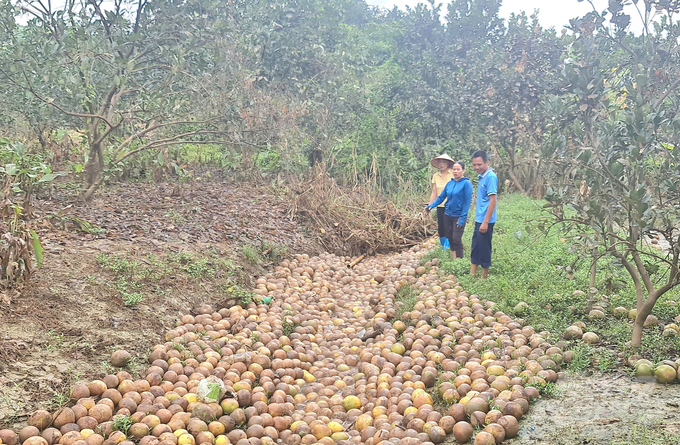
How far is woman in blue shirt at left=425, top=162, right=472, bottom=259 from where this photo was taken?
6047 millimetres

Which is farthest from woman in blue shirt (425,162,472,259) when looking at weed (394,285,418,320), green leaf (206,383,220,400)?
green leaf (206,383,220,400)

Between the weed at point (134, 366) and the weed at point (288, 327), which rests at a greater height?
the weed at point (134, 366)

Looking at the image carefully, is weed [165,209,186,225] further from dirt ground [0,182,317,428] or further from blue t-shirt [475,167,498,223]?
blue t-shirt [475,167,498,223]

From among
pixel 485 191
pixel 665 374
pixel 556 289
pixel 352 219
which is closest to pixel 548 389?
pixel 665 374

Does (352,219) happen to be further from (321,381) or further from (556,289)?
(321,381)

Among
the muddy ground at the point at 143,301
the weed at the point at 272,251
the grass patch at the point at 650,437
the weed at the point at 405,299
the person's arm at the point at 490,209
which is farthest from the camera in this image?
the weed at the point at 272,251

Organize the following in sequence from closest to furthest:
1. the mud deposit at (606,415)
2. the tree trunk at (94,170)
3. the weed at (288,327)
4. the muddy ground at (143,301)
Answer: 1. the mud deposit at (606,415)
2. the muddy ground at (143,301)
3. the weed at (288,327)
4. the tree trunk at (94,170)

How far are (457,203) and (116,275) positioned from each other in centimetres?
372

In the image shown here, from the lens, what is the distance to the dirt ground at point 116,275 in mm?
3090

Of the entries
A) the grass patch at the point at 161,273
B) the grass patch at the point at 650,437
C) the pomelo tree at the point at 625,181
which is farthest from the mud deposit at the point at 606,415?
the grass patch at the point at 161,273

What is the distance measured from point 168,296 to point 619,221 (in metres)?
3.39

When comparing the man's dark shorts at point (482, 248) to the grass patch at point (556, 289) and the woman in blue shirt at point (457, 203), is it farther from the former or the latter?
the woman in blue shirt at point (457, 203)

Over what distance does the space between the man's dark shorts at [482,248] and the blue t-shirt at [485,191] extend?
0.12 metres

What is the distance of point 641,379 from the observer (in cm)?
296
